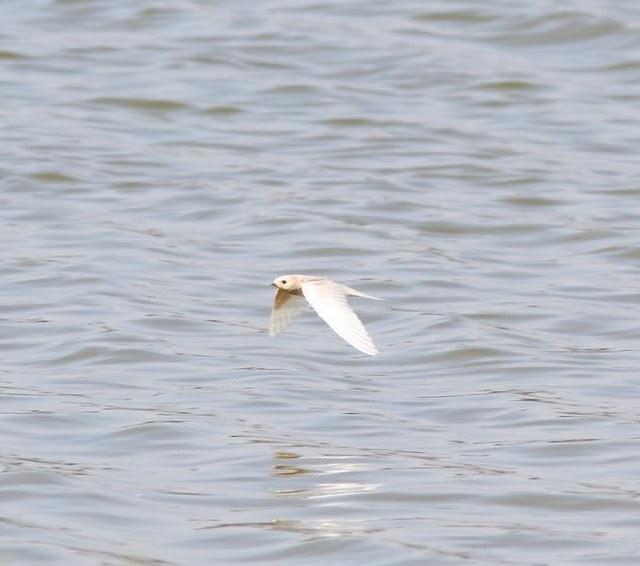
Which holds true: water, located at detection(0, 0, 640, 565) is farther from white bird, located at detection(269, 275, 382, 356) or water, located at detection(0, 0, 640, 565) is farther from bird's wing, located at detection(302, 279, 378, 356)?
bird's wing, located at detection(302, 279, 378, 356)

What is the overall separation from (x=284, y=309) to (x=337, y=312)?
0.77m

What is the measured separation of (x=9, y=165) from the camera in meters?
11.0

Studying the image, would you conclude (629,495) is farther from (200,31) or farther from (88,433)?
(200,31)

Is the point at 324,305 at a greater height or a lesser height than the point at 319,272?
greater

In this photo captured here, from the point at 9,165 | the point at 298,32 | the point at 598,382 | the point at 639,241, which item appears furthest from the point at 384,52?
the point at 598,382

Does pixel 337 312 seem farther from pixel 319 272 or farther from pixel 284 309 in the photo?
pixel 319 272

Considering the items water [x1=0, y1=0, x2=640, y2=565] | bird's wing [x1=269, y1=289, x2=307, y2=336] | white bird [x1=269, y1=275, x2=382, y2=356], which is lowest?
water [x1=0, y1=0, x2=640, y2=565]

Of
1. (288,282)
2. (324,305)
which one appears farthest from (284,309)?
(324,305)

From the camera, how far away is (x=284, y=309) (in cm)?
659

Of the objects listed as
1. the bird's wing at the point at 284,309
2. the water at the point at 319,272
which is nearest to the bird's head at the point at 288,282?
the bird's wing at the point at 284,309

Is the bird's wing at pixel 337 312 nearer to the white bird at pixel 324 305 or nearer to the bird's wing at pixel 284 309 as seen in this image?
the white bird at pixel 324 305

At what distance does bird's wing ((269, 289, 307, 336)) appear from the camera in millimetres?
6535

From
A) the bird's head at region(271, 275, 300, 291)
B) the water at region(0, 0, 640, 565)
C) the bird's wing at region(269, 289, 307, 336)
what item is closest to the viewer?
the water at region(0, 0, 640, 565)

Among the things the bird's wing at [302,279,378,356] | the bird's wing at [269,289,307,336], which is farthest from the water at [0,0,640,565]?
the bird's wing at [302,279,378,356]
